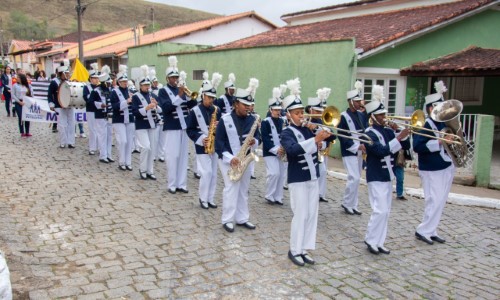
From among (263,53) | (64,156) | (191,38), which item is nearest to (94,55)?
(191,38)

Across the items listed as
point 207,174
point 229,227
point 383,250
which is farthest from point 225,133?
point 383,250

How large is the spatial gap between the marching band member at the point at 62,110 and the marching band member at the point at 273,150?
21.7 feet

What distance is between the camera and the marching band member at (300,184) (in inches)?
223

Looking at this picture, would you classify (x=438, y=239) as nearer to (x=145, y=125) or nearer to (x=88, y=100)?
(x=145, y=125)

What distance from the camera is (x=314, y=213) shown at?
5.78 meters

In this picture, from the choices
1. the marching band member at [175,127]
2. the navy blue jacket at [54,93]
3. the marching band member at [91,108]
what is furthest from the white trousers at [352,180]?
the navy blue jacket at [54,93]

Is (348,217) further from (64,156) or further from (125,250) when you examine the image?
(64,156)

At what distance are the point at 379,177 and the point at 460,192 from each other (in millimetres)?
4608

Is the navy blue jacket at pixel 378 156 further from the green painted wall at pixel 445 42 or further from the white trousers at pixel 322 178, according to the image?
the green painted wall at pixel 445 42

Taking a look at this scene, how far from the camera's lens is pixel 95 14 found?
120 m

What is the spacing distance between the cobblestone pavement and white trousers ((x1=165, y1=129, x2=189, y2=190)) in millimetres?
349

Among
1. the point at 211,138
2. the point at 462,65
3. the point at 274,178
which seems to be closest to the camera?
the point at 211,138

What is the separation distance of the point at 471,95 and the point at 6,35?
101530 mm

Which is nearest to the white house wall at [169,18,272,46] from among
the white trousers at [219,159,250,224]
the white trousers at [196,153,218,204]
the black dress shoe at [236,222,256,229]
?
the white trousers at [196,153,218,204]
